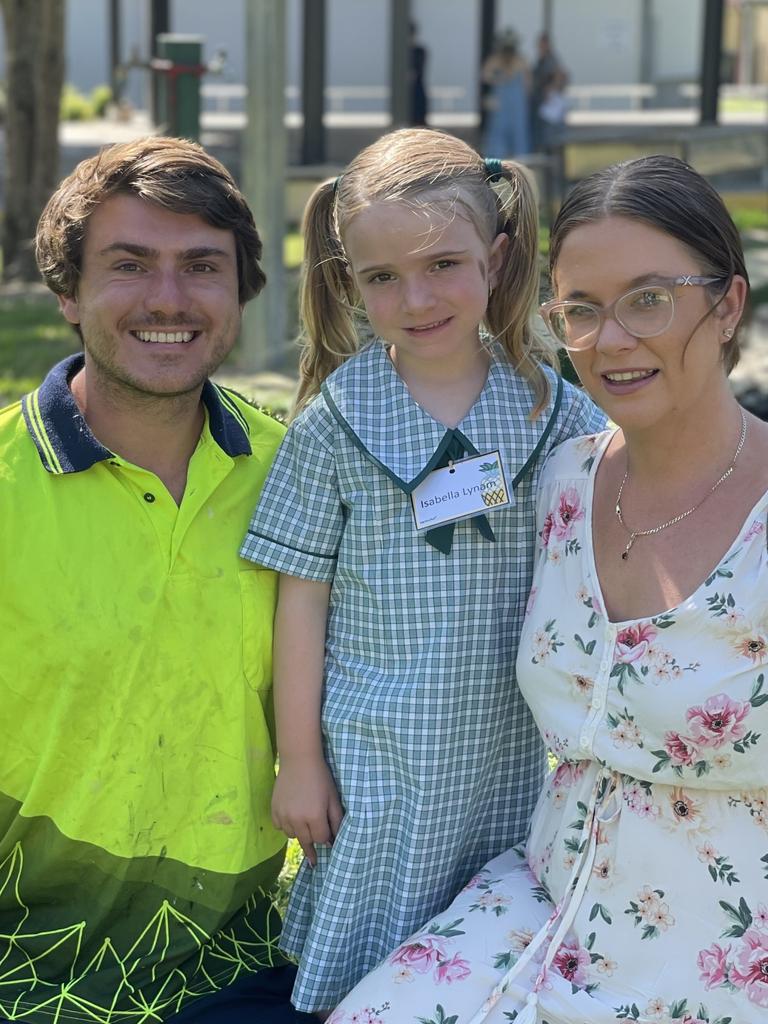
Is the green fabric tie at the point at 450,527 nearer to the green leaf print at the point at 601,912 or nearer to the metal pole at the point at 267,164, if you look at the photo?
the green leaf print at the point at 601,912

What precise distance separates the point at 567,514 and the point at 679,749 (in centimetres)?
50

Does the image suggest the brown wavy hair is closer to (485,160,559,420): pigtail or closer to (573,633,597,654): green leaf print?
(485,160,559,420): pigtail

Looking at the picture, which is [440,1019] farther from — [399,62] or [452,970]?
[399,62]

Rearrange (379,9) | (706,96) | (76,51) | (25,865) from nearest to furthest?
(25,865) < (706,96) < (379,9) < (76,51)

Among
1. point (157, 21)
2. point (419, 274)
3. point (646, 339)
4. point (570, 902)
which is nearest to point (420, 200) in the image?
point (419, 274)

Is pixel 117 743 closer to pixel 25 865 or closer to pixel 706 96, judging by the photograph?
pixel 25 865

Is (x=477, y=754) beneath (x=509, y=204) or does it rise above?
beneath

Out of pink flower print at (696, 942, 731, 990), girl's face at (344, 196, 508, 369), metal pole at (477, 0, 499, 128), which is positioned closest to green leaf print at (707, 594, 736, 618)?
pink flower print at (696, 942, 731, 990)

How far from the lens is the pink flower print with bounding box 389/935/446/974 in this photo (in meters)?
2.36

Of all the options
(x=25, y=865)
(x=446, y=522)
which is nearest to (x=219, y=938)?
(x=25, y=865)

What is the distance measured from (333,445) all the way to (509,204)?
57cm

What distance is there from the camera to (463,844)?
8.54 feet

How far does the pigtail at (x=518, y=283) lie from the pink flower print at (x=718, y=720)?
709 mm

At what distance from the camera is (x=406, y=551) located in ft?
8.25
